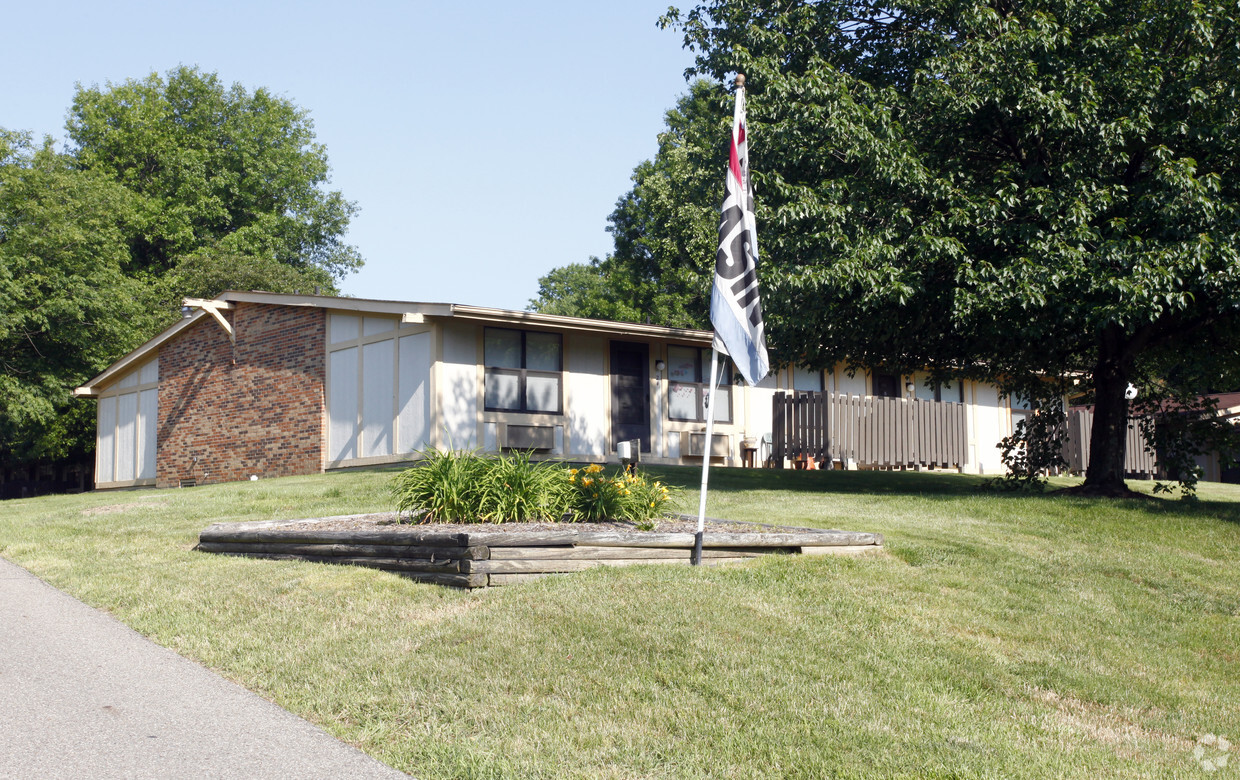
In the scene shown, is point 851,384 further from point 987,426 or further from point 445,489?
point 445,489

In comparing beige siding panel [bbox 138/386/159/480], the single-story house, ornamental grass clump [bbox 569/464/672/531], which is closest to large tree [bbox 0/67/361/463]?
beige siding panel [bbox 138/386/159/480]


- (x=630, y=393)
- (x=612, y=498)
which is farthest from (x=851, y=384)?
(x=612, y=498)

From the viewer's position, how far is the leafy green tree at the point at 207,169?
42.9m

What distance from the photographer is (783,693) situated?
5461 mm

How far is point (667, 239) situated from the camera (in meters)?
34.2

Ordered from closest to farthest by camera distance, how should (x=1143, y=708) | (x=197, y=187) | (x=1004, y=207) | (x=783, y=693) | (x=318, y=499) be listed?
(x=783, y=693)
(x=1143, y=708)
(x=1004, y=207)
(x=318, y=499)
(x=197, y=187)

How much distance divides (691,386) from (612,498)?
1346cm

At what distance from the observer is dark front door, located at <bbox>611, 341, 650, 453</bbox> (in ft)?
71.3

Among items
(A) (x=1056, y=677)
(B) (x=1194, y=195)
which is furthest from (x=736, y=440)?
(A) (x=1056, y=677)

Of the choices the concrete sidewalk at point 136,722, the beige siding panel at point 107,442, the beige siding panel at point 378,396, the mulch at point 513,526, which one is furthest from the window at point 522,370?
the beige siding panel at point 107,442

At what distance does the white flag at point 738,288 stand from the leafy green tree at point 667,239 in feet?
45.9

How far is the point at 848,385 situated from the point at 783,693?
20683 mm

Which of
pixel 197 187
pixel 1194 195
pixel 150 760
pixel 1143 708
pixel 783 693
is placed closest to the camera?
pixel 150 760

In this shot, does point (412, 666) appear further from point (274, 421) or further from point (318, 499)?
point (274, 421)
